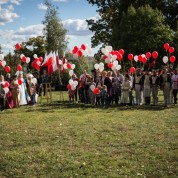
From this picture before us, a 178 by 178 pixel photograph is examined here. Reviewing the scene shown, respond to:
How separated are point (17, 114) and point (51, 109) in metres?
2.25

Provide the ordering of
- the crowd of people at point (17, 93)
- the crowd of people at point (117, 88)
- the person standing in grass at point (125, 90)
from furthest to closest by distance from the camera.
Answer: the person standing in grass at point (125, 90), the crowd of people at point (117, 88), the crowd of people at point (17, 93)

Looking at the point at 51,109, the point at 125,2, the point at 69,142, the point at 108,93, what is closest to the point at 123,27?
the point at 125,2

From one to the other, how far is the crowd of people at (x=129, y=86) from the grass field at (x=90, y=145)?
350cm

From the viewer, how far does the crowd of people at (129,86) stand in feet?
64.9

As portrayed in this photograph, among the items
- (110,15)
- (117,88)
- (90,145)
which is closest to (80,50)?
(117,88)

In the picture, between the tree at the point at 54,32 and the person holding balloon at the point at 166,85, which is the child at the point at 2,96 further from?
the tree at the point at 54,32

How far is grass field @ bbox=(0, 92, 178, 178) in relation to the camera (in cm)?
788

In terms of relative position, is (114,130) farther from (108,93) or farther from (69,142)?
(108,93)

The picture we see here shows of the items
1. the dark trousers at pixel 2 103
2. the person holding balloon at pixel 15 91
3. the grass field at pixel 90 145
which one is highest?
the person holding balloon at pixel 15 91

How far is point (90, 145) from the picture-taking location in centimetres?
1022

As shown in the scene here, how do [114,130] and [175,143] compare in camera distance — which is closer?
[175,143]

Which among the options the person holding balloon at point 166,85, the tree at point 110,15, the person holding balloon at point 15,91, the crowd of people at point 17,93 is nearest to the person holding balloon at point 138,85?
the person holding balloon at point 166,85

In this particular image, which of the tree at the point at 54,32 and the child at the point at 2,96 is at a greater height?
the tree at the point at 54,32

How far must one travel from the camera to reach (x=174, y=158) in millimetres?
8719
